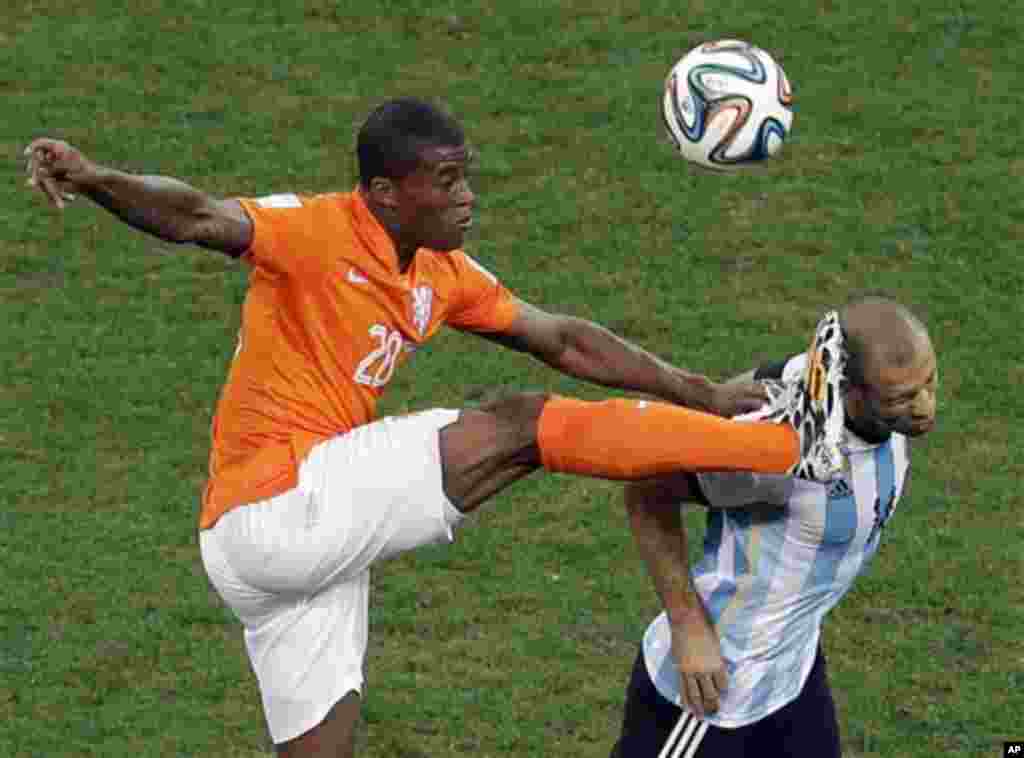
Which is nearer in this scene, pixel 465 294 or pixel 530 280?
Result: pixel 465 294

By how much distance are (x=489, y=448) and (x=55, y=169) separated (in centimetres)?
160

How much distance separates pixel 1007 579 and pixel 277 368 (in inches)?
172

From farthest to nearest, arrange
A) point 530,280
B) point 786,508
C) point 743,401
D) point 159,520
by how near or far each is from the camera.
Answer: point 530,280 < point 159,520 < point 743,401 < point 786,508

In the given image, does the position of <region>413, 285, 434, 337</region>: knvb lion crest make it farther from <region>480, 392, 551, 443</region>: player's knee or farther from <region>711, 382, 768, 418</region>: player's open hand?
<region>711, 382, 768, 418</region>: player's open hand

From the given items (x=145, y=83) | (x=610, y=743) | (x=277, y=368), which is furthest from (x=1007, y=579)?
(x=145, y=83)

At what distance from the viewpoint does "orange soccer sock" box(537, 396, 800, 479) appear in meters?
7.71

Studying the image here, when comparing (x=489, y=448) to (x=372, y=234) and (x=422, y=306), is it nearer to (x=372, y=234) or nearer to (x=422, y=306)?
(x=422, y=306)

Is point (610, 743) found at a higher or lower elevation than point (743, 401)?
lower

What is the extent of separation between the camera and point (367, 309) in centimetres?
860

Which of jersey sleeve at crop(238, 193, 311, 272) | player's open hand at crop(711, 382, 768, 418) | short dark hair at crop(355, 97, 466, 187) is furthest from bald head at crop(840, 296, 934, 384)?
jersey sleeve at crop(238, 193, 311, 272)

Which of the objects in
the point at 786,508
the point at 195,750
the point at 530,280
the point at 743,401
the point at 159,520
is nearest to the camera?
the point at 786,508

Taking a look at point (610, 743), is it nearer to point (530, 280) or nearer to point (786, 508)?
point (786, 508)

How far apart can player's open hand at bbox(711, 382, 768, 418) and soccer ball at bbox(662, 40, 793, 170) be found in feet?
5.30

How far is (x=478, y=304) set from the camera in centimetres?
909
